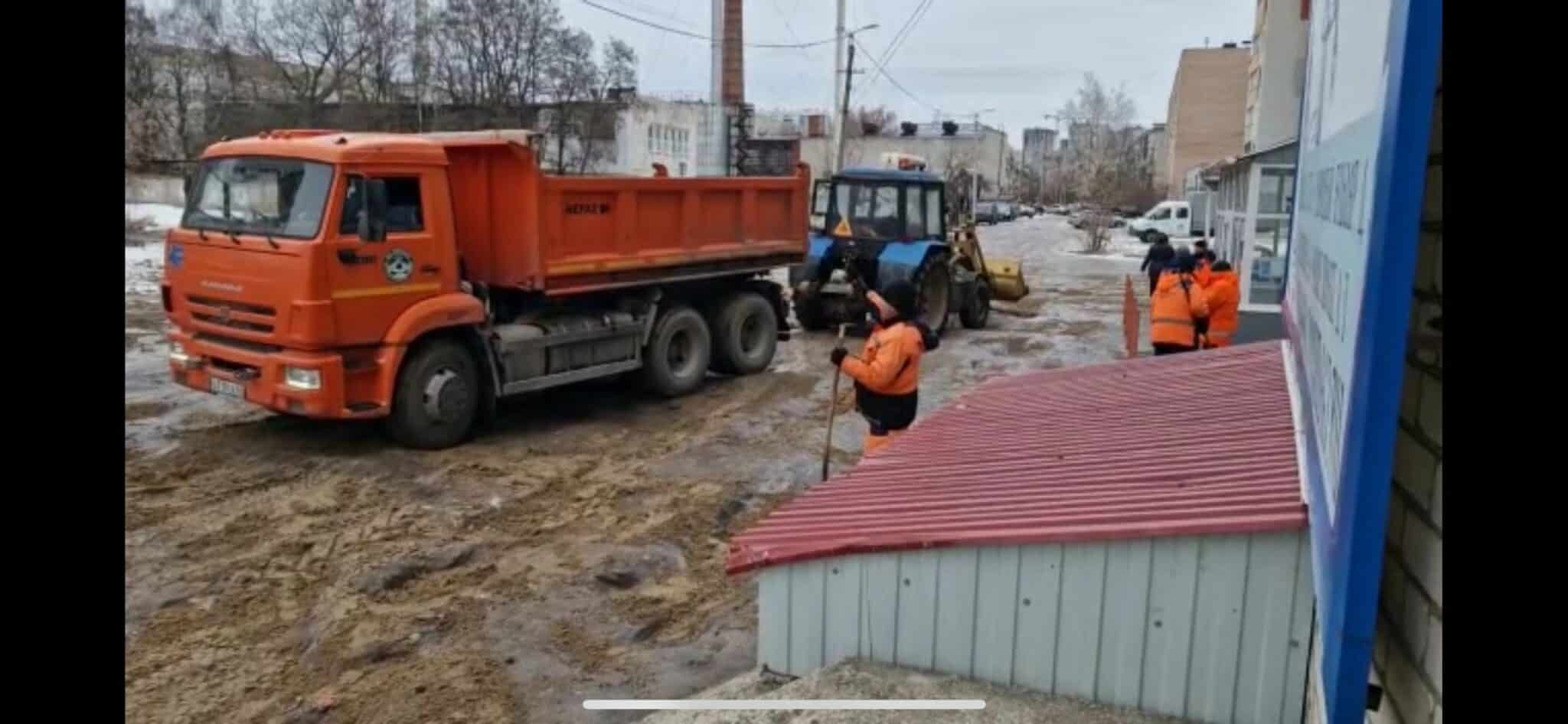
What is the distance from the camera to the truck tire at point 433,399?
332 inches

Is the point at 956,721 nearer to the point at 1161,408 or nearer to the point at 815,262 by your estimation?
the point at 1161,408

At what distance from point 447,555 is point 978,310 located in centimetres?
1179

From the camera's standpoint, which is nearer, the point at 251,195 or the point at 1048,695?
the point at 1048,695

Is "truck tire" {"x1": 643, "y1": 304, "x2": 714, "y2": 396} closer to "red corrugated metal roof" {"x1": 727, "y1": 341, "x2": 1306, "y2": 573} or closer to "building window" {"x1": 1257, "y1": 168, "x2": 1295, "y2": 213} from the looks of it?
"red corrugated metal roof" {"x1": 727, "y1": 341, "x2": 1306, "y2": 573}

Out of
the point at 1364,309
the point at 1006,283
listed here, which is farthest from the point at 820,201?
the point at 1364,309

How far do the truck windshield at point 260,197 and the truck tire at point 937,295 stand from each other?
9.15m

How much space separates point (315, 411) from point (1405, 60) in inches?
304

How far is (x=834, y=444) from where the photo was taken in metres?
9.22

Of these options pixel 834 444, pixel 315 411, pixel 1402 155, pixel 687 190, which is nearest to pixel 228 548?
pixel 315 411

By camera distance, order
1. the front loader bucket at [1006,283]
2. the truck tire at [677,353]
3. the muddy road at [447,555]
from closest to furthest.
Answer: the muddy road at [447,555], the truck tire at [677,353], the front loader bucket at [1006,283]

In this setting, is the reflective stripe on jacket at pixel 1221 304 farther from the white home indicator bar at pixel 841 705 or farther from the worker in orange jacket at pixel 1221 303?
the white home indicator bar at pixel 841 705

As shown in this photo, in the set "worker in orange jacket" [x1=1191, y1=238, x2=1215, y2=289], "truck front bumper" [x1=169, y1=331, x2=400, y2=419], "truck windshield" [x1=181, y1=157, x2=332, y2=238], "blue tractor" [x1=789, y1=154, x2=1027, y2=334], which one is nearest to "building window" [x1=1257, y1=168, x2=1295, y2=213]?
"worker in orange jacket" [x1=1191, y1=238, x2=1215, y2=289]

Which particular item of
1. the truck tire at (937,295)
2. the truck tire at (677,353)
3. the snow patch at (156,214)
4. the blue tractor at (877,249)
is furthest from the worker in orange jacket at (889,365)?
the snow patch at (156,214)

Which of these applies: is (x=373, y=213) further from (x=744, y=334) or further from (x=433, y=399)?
(x=744, y=334)
